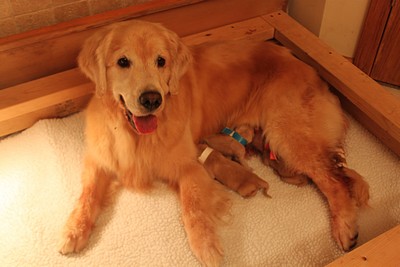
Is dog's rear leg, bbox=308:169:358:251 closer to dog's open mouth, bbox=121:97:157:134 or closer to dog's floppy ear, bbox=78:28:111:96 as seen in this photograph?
dog's open mouth, bbox=121:97:157:134

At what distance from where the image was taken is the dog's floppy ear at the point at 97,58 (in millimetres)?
1811

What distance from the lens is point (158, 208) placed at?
214 cm

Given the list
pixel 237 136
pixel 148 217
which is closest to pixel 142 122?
pixel 148 217

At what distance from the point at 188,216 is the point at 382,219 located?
101 cm

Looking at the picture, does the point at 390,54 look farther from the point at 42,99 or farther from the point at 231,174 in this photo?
the point at 42,99

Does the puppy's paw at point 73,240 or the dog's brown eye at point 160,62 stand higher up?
the dog's brown eye at point 160,62

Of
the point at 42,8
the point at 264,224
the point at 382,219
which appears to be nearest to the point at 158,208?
the point at 264,224

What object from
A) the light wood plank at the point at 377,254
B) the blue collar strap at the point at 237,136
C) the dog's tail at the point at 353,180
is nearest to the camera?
the light wood plank at the point at 377,254

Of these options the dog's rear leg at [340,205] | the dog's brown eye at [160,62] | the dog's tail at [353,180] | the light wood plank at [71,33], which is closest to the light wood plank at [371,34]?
the light wood plank at [71,33]

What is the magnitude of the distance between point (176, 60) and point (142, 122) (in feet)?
1.07

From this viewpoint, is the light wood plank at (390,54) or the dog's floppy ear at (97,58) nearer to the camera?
the dog's floppy ear at (97,58)

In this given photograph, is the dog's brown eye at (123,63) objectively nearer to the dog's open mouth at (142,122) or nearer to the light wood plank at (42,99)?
the dog's open mouth at (142,122)

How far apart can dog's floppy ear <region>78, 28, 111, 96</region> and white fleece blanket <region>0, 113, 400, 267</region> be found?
65 centimetres

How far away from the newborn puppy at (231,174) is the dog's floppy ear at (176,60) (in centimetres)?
44
